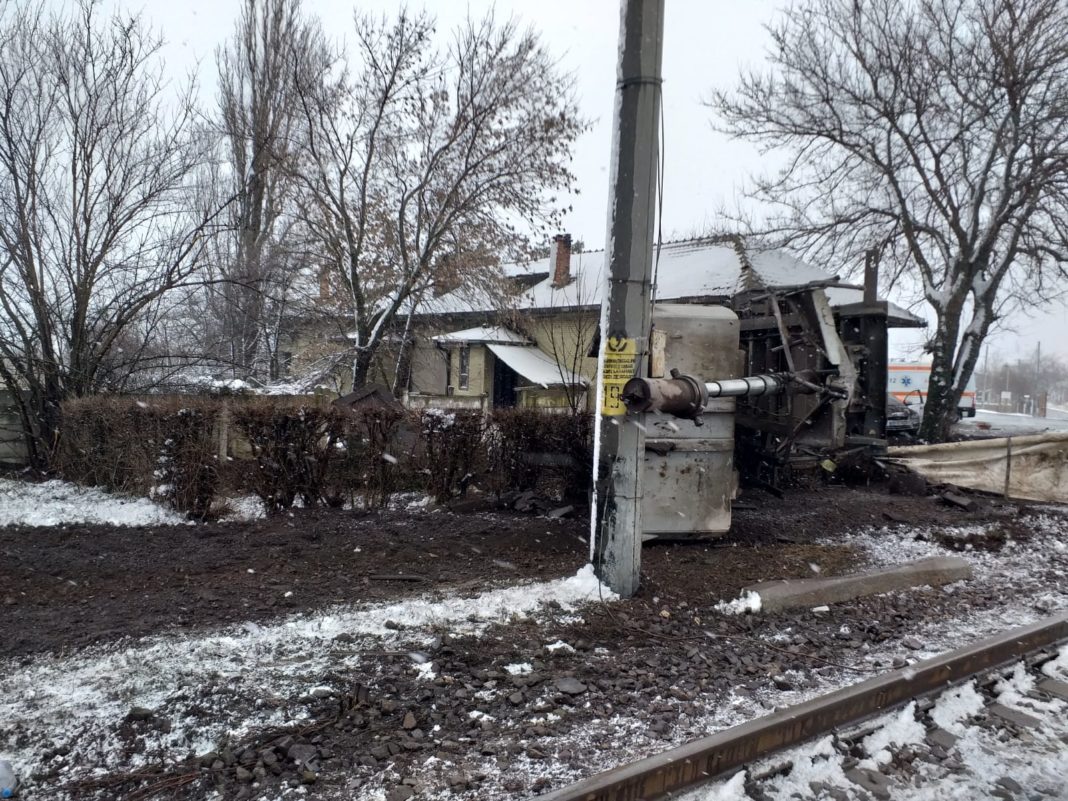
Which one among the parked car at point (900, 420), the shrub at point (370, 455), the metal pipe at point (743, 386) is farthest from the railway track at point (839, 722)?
the parked car at point (900, 420)

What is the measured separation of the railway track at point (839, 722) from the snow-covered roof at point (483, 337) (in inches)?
798

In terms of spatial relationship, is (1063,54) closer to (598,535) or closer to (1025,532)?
(1025,532)

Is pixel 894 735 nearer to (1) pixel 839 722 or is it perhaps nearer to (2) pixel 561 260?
(1) pixel 839 722

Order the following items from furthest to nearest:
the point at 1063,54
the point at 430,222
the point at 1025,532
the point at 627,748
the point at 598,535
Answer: the point at 430,222 < the point at 1063,54 < the point at 1025,532 < the point at 598,535 < the point at 627,748

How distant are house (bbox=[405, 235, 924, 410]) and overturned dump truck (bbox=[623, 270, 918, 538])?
897cm

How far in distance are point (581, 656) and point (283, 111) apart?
50.3 ft

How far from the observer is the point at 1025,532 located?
9.44 metres

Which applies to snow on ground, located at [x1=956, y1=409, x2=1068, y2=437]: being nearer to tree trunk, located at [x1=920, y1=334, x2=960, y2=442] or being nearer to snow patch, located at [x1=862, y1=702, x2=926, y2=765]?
tree trunk, located at [x1=920, y1=334, x2=960, y2=442]

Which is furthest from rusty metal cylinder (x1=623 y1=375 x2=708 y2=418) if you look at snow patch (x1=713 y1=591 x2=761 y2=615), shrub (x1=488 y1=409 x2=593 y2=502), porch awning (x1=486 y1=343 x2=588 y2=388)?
Result: porch awning (x1=486 y1=343 x2=588 y2=388)

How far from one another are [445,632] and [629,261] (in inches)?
121

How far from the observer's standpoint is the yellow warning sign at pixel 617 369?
18.9 ft

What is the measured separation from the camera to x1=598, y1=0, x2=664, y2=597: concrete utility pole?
18.8 ft

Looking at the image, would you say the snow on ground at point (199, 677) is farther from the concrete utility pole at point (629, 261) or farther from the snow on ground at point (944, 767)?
the snow on ground at point (944, 767)

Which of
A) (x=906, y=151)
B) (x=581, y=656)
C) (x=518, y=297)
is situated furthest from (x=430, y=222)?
(x=581, y=656)
